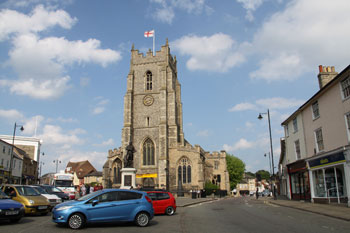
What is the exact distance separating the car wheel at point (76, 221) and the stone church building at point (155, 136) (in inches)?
1254

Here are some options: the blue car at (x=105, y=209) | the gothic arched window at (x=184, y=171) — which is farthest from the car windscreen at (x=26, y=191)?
the gothic arched window at (x=184, y=171)

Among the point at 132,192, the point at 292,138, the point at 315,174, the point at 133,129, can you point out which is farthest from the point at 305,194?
the point at 133,129

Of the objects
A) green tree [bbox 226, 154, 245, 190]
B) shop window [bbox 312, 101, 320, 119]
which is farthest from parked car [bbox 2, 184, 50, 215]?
green tree [bbox 226, 154, 245, 190]

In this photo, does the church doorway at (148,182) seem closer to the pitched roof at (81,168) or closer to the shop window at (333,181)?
the shop window at (333,181)

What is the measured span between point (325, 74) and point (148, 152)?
2901 centimetres

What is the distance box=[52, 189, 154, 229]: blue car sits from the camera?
31.5 ft

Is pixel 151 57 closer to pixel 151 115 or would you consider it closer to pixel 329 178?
pixel 151 115

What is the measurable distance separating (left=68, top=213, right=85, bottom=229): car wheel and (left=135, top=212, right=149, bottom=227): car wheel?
193cm

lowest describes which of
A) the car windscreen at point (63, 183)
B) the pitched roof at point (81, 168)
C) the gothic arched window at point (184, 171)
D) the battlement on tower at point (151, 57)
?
the car windscreen at point (63, 183)

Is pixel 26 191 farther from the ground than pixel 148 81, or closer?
closer

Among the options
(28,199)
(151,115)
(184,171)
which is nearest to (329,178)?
(28,199)

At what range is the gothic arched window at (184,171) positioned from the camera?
4391 cm

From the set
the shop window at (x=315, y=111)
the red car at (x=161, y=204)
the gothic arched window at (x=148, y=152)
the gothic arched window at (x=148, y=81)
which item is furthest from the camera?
the gothic arched window at (x=148, y=81)

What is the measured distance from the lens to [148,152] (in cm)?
4591
